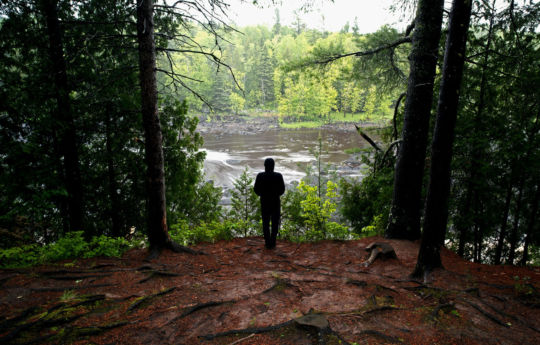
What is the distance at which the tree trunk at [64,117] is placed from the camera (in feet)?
19.5

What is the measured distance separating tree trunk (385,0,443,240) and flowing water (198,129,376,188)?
11500 mm

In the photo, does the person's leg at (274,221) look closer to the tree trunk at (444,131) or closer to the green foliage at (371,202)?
the green foliage at (371,202)

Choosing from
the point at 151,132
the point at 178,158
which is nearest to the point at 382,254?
the point at 151,132

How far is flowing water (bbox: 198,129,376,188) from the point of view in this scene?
23344mm

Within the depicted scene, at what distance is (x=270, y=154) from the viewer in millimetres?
30547

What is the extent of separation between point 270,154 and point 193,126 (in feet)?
69.1

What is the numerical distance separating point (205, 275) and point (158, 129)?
283 centimetres

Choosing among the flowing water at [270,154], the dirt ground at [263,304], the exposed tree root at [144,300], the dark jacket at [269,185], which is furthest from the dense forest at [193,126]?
the flowing water at [270,154]

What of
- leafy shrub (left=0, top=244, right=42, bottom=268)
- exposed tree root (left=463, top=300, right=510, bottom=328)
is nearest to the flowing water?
leafy shrub (left=0, top=244, right=42, bottom=268)

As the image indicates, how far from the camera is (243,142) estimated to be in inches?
1510

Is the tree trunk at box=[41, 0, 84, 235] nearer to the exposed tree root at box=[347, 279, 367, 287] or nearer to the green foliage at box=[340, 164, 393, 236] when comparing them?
the exposed tree root at box=[347, 279, 367, 287]

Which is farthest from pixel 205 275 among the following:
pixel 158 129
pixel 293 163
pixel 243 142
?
pixel 243 142

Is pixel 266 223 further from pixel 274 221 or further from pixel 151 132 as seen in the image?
pixel 151 132

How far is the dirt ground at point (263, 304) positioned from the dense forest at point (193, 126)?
82cm
